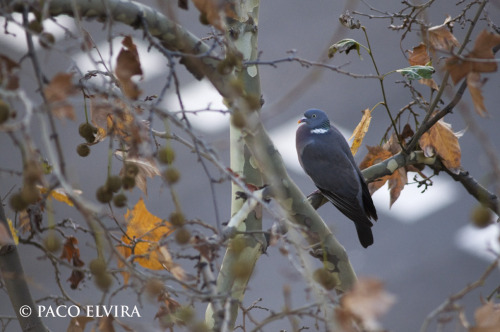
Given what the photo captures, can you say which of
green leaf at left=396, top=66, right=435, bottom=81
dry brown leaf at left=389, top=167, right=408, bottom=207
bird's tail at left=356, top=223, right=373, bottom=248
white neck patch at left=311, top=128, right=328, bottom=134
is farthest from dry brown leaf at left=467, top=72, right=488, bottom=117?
→ white neck patch at left=311, top=128, right=328, bottom=134

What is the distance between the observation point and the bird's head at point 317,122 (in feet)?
4.38

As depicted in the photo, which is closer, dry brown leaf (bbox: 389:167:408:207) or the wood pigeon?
dry brown leaf (bbox: 389:167:408:207)

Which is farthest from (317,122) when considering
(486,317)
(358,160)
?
(358,160)

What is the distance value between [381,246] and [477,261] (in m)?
0.46

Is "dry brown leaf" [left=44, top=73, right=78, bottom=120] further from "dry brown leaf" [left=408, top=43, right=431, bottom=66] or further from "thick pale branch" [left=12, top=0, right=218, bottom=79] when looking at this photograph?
"dry brown leaf" [left=408, top=43, right=431, bottom=66]

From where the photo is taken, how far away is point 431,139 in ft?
2.76

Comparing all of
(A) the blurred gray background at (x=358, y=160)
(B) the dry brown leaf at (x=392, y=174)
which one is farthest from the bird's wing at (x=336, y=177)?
(A) the blurred gray background at (x=358, y=160)

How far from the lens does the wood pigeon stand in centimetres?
115

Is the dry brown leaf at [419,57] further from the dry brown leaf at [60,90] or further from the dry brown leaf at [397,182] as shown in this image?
the dry brown leaf at [60,90]

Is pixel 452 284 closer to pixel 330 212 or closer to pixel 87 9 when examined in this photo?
pixel 330 212

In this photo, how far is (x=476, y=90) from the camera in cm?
52

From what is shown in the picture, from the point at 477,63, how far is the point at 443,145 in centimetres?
32

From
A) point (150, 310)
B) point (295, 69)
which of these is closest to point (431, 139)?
point (295, 69)

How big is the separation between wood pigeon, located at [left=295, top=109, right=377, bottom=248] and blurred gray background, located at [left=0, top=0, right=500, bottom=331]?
3.45 ft
